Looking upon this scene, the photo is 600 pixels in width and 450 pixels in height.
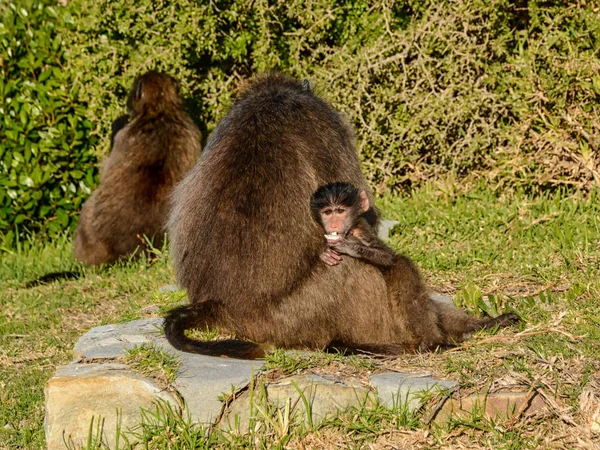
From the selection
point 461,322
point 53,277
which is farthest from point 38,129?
point 461,322

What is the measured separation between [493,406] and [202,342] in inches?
54.0

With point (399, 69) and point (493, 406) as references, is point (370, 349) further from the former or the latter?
point (399, 69)

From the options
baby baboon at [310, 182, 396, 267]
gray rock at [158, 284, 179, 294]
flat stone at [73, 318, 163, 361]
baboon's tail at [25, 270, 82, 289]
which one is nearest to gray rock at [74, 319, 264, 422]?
flat stone at [73, 318, 163, 361]

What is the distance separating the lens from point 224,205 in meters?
4.85

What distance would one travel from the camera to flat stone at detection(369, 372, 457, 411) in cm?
425

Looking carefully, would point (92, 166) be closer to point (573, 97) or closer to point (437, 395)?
point (573, 97)

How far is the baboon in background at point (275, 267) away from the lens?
4.73 metres

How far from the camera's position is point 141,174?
26.2 feet

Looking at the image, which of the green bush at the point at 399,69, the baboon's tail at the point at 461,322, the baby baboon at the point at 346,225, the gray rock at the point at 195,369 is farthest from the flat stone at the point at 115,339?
the green bush at the point at 399,69

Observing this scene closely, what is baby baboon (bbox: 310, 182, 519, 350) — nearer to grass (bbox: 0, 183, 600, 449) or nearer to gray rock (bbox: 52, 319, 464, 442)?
grass (bbox: 0, 183, 600, 449)

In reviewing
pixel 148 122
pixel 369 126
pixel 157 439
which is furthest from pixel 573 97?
pixel 157 439

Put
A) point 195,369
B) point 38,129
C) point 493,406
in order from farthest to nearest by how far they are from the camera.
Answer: point 38,129
point 195,369
point 493,406

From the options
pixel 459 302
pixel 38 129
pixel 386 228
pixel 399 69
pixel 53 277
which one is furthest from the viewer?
pixel 38 129

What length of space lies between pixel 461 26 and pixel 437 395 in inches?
186
